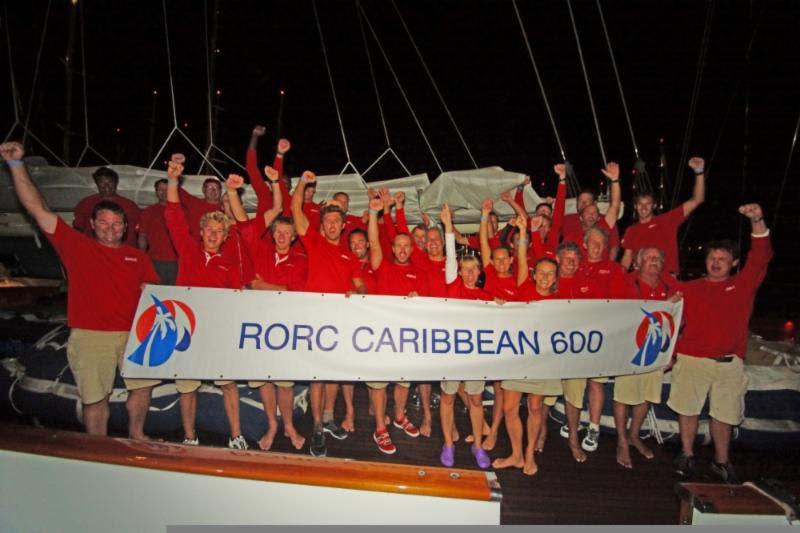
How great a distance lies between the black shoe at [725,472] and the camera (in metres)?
3.78

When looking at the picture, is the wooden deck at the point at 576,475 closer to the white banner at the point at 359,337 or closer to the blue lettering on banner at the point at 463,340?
the white banner at the point at 359,337

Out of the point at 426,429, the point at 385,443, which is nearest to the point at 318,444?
the point at 385,443

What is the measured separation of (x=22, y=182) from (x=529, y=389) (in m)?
3.78

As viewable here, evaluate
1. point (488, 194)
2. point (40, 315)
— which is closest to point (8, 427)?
point (40, 315)

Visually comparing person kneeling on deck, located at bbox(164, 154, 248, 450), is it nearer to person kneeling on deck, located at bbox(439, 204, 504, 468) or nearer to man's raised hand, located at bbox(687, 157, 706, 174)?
person kneeling on deck, located at bbox(439, 204, 504, 468)

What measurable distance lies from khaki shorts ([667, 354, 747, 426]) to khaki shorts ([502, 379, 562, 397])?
1.13 meters

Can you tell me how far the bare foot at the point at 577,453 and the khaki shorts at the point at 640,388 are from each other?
0.57 meters

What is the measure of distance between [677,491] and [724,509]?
217 mm

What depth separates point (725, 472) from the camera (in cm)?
381

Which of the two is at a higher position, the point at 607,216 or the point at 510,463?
the point at 607,216

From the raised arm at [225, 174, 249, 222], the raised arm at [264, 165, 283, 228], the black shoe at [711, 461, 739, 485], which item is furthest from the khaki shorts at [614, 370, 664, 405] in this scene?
the raised arm at [225, 174, 249, 222]

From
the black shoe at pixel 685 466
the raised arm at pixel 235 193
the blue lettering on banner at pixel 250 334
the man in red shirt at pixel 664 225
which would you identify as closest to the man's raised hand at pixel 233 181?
the raised arm at pixel 235 193

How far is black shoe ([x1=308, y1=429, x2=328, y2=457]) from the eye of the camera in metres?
3.84

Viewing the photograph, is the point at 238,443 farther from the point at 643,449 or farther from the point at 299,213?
the point at 643,449
